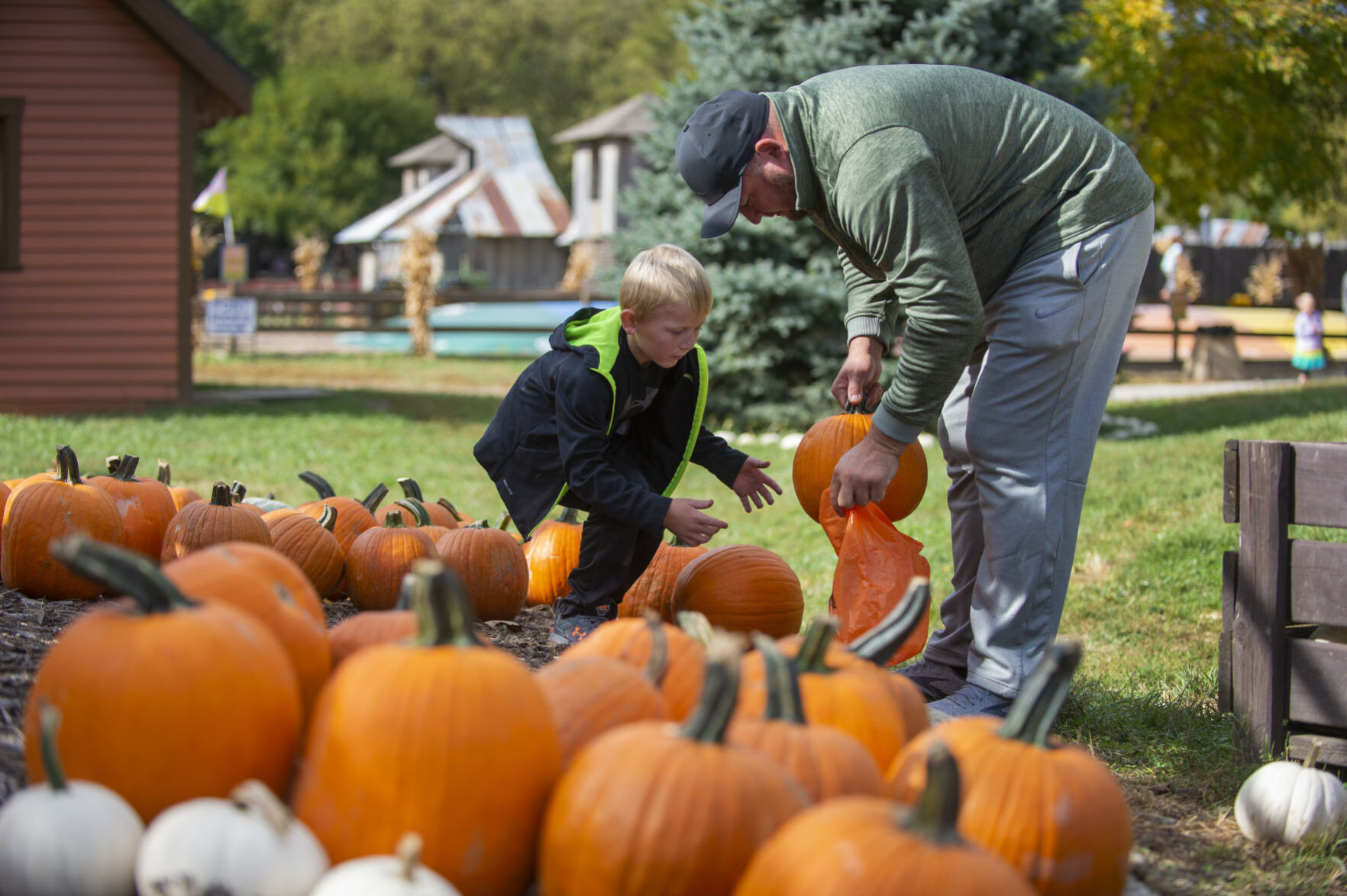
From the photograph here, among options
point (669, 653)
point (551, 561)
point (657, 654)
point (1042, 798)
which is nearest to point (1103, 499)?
point (551, 561)

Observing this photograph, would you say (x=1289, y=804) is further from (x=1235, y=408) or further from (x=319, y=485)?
(x=1235, y=408)

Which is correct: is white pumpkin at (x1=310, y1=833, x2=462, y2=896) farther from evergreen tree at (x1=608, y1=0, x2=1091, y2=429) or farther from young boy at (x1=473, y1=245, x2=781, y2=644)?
evergreen tree at (x1=608, y1=0, x2=1091, y2=429)

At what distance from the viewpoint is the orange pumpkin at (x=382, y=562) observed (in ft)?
12.1

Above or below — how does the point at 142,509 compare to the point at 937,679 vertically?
above

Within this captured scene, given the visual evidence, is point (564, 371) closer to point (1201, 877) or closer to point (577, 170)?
point (1201, 877)

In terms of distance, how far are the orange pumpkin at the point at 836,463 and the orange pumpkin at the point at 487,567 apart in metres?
1.00

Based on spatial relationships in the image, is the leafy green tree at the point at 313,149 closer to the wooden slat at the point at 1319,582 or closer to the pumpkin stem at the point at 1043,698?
the wooden slat at the point at 1319,582

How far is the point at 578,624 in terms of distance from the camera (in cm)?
356

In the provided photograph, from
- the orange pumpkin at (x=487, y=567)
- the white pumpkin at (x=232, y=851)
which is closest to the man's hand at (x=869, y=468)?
the orange pumpkin at (x=487, y=567)

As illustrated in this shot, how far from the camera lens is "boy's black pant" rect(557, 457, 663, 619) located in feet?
11.7

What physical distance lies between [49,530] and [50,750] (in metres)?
2.32

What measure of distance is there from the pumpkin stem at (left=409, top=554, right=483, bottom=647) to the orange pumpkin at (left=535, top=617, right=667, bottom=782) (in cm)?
20

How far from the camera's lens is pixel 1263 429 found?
9398mm

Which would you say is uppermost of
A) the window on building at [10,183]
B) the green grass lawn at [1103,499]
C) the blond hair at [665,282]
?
the window on building at [10,183]
